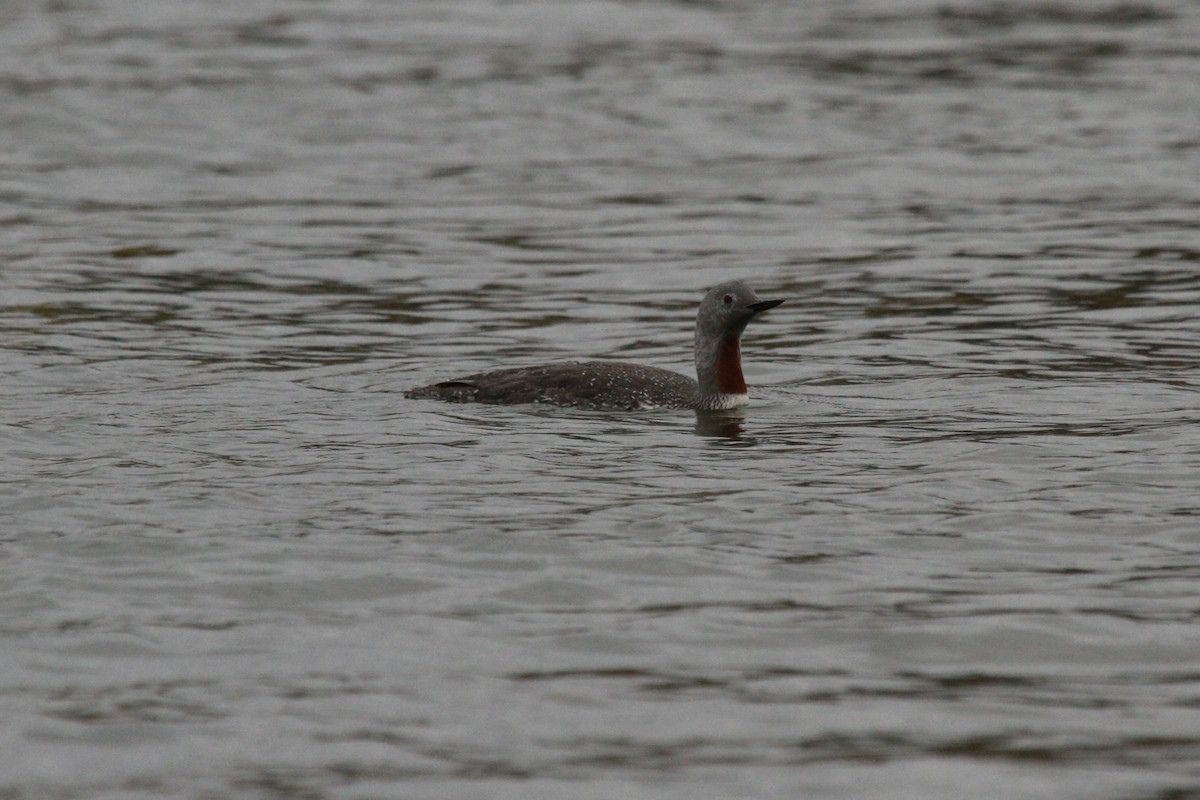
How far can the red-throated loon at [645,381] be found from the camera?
553 inches

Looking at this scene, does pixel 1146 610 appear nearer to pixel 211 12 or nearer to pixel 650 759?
pixel 650 759

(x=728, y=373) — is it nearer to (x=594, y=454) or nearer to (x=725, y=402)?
(x=725, y=402)

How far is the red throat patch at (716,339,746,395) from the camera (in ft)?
46.8

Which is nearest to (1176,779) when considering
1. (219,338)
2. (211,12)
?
(219,338)

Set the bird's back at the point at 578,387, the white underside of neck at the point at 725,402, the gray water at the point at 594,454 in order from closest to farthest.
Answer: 1. the gray water at the point at 594,454
2. the bird's back at the point at 578,387
3. the white underside of neck at the point at 725,402

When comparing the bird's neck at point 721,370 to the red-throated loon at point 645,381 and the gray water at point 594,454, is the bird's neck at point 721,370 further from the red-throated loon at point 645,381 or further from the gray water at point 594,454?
the gray water at point 594,454

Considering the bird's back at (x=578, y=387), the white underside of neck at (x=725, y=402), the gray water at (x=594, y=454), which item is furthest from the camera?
the white underside of neck at (x=725, y=402)

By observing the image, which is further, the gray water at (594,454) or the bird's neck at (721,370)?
the bird's neck at (721,370)

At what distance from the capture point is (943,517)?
1108 cm

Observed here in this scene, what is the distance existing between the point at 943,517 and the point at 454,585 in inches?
112

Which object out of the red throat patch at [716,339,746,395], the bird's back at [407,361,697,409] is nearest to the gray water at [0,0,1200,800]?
the bird's back at [407,361,697,409]

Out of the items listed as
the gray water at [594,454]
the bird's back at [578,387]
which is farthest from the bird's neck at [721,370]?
the gray water at [594,454]

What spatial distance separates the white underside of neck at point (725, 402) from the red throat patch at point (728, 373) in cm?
3

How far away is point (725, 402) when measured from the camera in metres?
14.2
